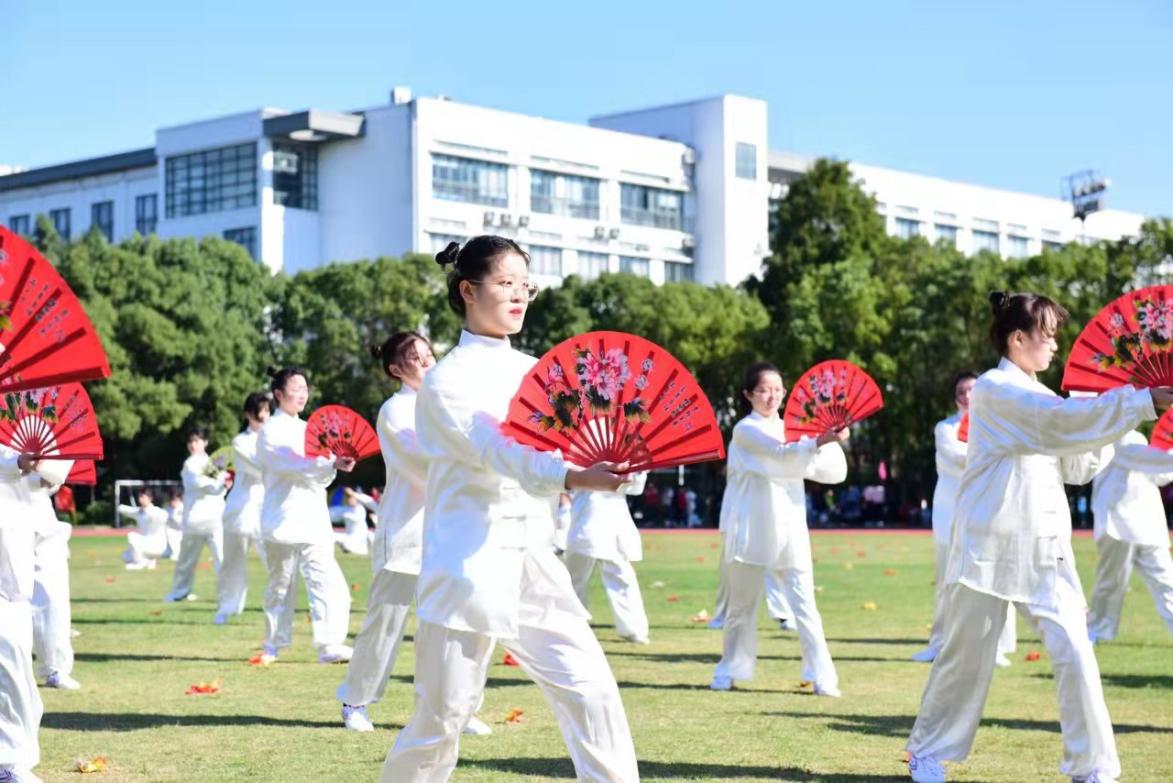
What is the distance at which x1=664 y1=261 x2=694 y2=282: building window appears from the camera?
7406 centimetres

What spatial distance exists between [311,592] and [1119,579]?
6572 mm

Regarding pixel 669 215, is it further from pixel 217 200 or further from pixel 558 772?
pixel 558 772

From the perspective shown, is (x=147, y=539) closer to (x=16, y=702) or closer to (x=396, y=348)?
(x=396, y=348)

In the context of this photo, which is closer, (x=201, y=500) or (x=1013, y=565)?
(x=1013, y=565)

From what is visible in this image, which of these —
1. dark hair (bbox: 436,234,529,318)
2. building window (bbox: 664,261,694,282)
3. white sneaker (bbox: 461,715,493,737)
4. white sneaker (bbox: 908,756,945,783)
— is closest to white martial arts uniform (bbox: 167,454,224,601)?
white sneaker (bbox: 461,715,493,737)

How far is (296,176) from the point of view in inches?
2645

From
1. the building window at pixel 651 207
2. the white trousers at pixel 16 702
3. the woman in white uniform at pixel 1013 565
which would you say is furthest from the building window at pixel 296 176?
the woman in white uniform at pixel 1013 565

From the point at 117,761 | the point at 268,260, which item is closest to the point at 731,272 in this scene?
the point at 268,260

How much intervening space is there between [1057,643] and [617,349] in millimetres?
2858

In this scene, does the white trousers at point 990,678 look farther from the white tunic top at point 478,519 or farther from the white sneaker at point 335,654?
the white sneaker at point 335,654

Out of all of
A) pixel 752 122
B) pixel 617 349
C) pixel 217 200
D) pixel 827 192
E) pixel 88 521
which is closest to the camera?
pixel 617 349

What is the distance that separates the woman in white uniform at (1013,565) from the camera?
293 inches

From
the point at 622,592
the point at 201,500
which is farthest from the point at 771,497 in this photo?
the point at 201,500

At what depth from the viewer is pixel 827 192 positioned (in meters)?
62.2
